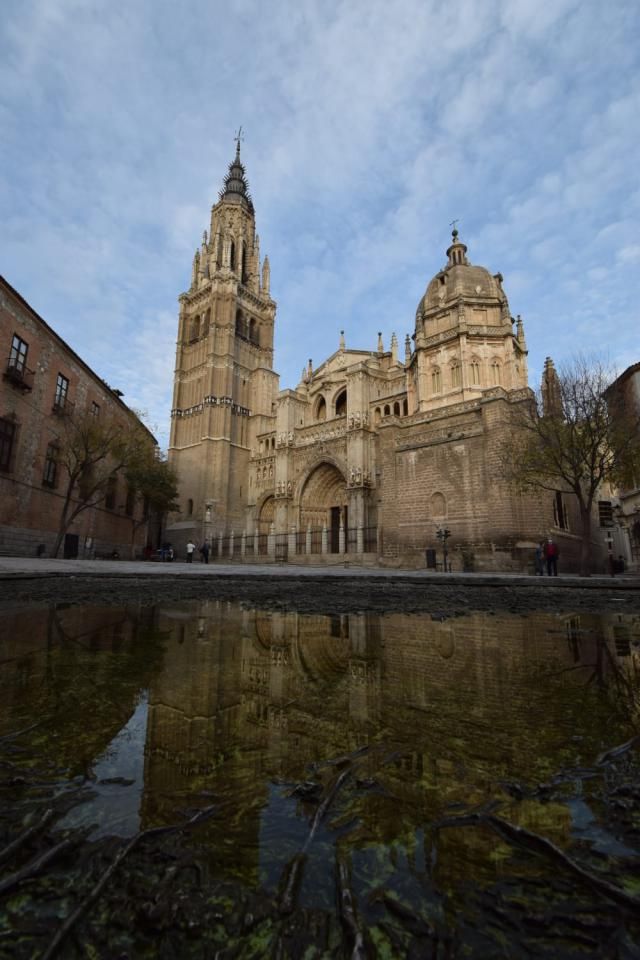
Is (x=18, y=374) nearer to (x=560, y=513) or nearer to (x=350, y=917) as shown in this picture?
(x=350, y=917)

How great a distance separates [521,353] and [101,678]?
27.1 metres

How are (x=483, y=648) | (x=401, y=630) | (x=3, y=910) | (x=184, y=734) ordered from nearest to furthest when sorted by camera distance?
1. (x=3, y=910)
2. (x=184, y=734)
3. (x=483, y=648)
4. (x=401, y=630)

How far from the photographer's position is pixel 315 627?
12.1 ft

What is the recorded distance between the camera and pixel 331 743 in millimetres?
1309

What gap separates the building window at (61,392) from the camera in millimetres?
20203

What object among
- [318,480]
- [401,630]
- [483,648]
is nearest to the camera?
[483,648]

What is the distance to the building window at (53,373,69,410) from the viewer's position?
20203 millimetres

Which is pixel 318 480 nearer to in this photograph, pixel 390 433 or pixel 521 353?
pixel 390 433

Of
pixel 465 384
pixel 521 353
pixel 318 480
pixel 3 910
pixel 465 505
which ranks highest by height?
pixel 521 353

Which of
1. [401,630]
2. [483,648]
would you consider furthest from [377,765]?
[401,630]

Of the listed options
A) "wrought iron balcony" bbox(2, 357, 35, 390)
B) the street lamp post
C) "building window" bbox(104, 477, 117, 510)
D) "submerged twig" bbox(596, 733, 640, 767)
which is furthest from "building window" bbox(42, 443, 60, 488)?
"submerged twig" bbox(596, 733, 640, 767)

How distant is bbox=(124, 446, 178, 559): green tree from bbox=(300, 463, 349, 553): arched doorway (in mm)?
8538

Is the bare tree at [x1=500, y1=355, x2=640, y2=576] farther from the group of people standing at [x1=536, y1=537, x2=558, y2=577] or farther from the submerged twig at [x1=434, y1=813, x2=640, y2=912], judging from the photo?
the submerged twig at [x1=434, y1=813, x2=640, y2=912]

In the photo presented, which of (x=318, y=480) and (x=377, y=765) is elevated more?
(x=318, y=480)
